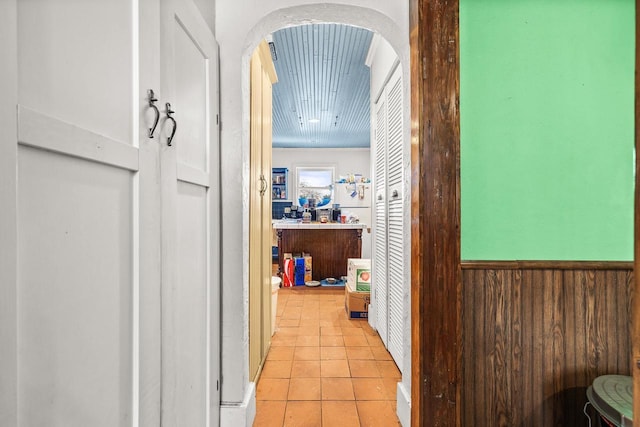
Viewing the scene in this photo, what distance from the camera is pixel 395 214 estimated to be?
243 cm

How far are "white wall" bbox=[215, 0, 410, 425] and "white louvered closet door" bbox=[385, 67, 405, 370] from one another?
0.74 meters

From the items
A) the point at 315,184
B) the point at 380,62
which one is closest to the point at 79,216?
the point at 380,62

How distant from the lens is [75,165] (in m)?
0.64

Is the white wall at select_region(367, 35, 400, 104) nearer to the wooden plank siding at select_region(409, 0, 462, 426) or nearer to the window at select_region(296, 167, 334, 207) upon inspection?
the wooden plank siding at select_region(409, 0, 462, 426)

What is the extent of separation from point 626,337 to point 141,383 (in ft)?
5.87

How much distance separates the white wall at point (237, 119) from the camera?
1.53 m

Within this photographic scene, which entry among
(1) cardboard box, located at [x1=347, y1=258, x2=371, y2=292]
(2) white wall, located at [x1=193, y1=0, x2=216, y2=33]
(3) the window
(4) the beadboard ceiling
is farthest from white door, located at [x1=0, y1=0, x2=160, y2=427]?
(3) the window

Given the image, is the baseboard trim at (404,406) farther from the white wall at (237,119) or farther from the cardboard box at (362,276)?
the cardboard box at (362,276)

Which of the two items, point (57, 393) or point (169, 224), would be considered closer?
point (57, 393)

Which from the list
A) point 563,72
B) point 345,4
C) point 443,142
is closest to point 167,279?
point 443,142

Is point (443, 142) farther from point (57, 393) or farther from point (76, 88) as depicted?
point (57, 393)

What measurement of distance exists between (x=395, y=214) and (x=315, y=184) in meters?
5.21

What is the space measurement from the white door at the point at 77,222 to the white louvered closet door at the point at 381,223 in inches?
79.5

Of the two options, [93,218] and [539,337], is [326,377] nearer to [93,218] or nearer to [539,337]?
[539,337]
